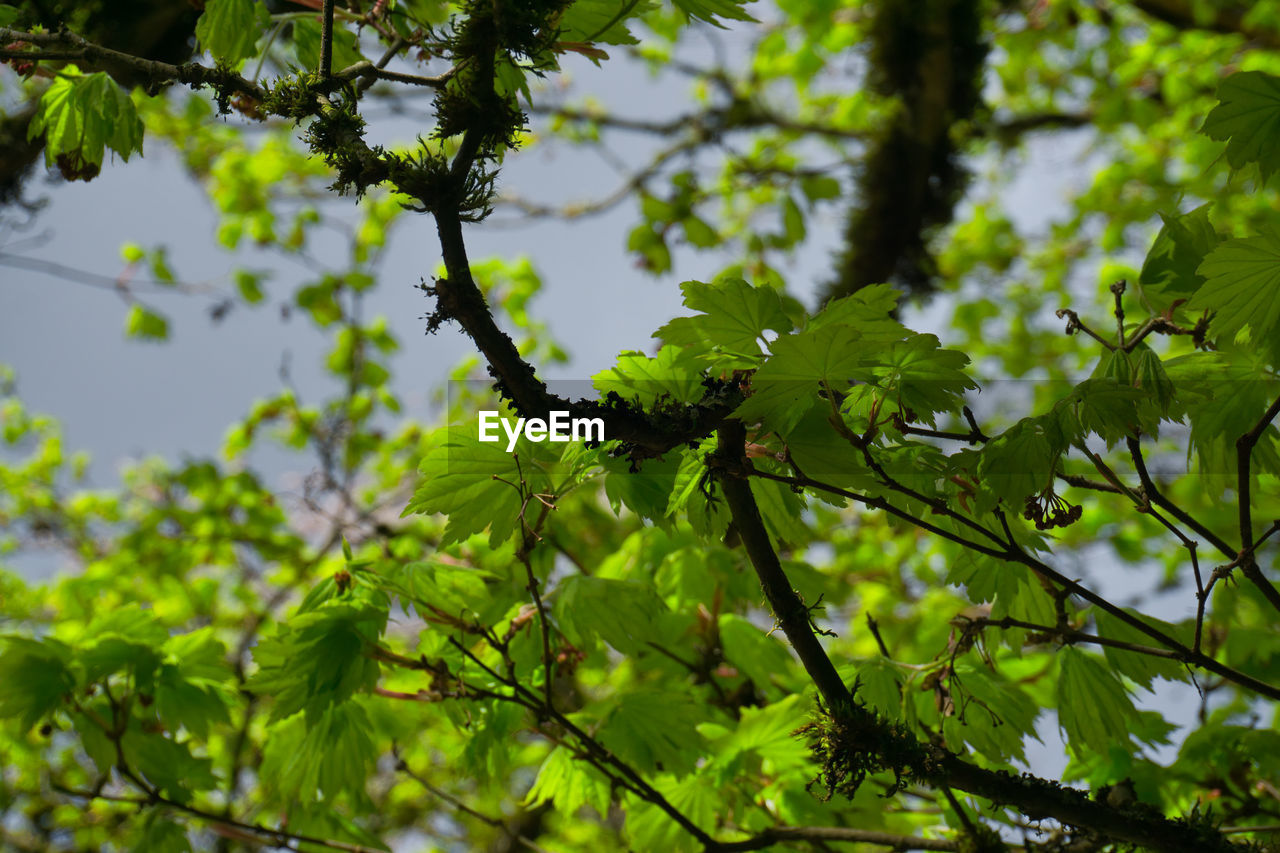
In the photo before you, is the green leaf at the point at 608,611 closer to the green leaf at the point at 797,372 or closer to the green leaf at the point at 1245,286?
the green leaf at the point at 797,372

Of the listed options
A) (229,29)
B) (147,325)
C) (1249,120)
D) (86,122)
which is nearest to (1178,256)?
(1249,120)

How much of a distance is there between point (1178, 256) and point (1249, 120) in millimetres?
230

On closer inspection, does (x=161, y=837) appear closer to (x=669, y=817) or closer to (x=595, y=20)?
(x=669, y=817)

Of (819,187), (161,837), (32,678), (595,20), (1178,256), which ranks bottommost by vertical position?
(161,837)

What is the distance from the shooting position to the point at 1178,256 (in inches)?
48.1

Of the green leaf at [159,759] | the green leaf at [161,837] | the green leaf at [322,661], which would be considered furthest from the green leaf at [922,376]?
the green leaf at [161,837]

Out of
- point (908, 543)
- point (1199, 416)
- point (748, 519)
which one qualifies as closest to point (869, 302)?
point (748, 519)

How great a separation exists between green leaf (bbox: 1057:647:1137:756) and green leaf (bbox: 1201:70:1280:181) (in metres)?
0.71

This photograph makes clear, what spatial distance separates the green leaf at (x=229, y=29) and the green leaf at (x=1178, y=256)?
1.51 m

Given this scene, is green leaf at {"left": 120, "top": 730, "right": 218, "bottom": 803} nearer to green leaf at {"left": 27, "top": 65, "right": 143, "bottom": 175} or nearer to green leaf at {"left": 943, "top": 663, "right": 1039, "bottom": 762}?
green leaf at {"left": 27, "top": 65, "right": 143, "bottom": 175}

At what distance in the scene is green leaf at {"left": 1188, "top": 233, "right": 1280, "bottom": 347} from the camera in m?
0.95

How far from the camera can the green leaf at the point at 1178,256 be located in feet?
3.99

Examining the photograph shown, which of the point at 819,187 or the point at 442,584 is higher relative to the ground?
the point at 819,187

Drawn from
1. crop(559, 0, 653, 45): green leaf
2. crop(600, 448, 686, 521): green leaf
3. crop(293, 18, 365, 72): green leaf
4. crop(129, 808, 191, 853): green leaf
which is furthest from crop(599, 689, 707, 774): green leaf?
crop(293, 18, 365, 72): green leaf
